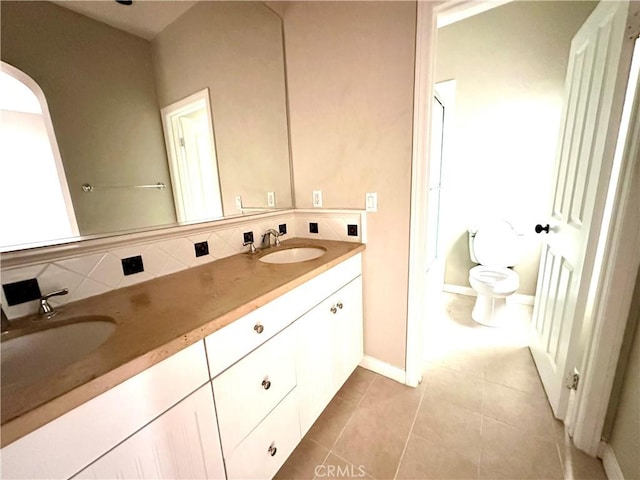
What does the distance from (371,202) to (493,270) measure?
1525 mm

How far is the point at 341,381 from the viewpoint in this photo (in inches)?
55.8

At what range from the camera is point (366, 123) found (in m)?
1.38

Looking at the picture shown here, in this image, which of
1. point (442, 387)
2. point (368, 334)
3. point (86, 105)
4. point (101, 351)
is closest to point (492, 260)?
point (442, 387)

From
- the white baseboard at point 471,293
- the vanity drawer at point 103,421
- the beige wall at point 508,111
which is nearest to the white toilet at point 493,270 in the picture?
the beige wall at point 508,111

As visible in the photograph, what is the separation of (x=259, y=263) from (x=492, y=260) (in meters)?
2.14

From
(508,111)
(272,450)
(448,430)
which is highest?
(508,111)

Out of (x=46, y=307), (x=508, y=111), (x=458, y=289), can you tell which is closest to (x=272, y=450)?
(x=46, y=307)

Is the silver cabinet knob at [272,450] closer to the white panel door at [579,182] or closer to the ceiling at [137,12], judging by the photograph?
the white panel door at [579,182]

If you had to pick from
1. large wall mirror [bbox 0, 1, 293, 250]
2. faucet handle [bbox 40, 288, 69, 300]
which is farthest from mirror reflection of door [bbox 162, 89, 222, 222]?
faucet handle [bbox 40, 288, 69, 300]

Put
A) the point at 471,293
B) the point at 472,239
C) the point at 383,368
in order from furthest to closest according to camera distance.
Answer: the point at 471,293
the point at 472,239
the point at 383,368

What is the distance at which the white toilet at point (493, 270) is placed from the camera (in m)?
2.04

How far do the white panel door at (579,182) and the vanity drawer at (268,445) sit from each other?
131cm

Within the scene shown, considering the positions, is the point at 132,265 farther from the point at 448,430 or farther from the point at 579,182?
the point at 579,182

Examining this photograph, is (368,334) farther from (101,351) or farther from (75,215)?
(75,215)
